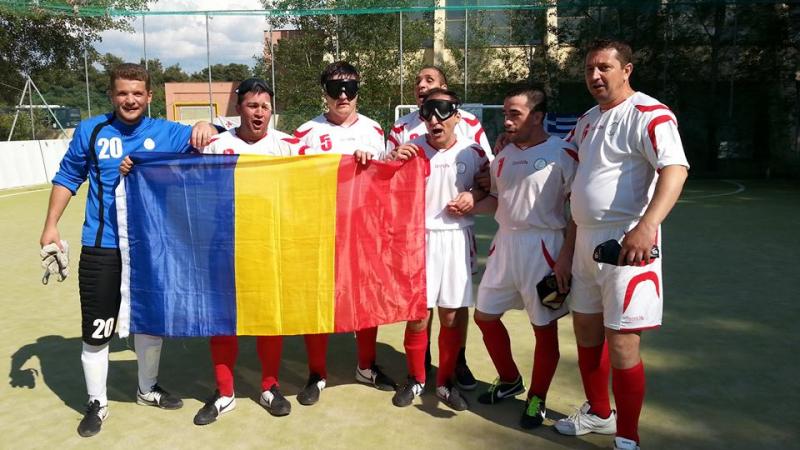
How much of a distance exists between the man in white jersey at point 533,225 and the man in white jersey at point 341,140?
1.00m

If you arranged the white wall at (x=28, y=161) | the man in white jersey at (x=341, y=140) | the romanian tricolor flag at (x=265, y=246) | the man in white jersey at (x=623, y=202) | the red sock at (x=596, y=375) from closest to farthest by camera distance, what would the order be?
the man in white jersey at (x=623, y=202) < the red sock at (x=596, y=375) < the romanian tricolor flag at (x=265, y=246) < the man in white jersey at (x=341, y=140) < the white wall at (x=28, y=161)

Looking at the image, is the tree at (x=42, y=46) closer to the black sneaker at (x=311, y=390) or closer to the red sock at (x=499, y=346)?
the black sneaker at (x=311, y=390)

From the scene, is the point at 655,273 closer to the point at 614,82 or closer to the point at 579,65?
the point at 614,82

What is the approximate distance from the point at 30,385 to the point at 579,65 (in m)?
20.1

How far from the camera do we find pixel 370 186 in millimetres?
4219

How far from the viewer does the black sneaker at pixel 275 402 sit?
406 centimetres

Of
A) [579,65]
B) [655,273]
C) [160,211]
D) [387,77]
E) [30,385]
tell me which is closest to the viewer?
[655,273]

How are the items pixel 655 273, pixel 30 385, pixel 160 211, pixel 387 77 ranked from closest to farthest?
pixel 655 273 < pixel 160 211 < pixel 30 385 < pixel 387 77

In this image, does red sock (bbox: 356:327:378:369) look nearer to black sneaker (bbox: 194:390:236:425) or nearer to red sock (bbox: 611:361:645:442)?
black sneaker (bbox: 194:390:236:425)

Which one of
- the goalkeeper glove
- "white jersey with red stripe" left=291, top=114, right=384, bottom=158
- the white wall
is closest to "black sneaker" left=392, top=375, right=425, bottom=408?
"white jersey with red stripe" left=291, top=114, right=384, bottom=158

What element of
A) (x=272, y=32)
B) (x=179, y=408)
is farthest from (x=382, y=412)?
(x=272, y=32)

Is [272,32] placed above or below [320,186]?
above

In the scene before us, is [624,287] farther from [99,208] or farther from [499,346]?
[99,208]

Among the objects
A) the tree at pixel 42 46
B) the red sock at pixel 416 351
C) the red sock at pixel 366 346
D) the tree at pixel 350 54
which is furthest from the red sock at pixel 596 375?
the tree at pixel 42 46
